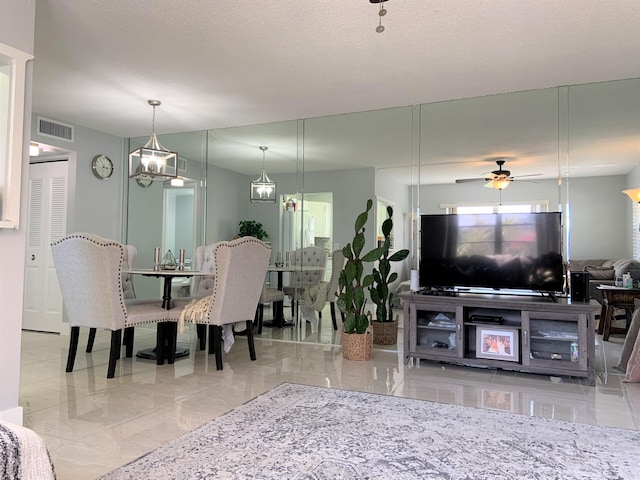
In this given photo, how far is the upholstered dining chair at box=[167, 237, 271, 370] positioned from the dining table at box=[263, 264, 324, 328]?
100 centimetres

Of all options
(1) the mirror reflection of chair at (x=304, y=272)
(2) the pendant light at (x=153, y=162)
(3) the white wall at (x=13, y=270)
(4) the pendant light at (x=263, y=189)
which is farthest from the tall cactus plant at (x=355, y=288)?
(3) the white wall at (x=13, y=270)

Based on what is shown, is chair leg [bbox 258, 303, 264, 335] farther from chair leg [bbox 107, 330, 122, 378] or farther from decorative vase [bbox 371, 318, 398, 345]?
chair leg [bbox 107, 330, 122, 378]

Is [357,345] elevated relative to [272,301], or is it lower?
lower

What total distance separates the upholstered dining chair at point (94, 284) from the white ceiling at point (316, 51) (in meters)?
1.42

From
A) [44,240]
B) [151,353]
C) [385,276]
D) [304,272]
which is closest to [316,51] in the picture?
[385,276]

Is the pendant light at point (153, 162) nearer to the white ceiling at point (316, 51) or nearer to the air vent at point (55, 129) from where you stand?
the white ceiling at point (316, 51)

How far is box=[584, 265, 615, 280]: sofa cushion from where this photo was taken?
391 cm

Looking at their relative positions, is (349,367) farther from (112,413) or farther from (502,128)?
(502,128)

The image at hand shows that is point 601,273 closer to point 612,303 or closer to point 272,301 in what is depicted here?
point 612,303

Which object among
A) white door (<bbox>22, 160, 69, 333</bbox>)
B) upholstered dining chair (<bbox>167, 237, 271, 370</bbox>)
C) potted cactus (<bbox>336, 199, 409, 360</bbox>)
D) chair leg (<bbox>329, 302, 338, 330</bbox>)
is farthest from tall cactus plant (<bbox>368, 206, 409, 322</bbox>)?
white door (<bbox>22, 160, 69, 333</bbox>)

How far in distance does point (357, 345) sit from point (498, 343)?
46.3 inches

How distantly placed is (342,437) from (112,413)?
4.52ft

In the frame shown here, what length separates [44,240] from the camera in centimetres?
553

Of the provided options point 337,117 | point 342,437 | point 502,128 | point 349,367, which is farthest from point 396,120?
point 342,437
